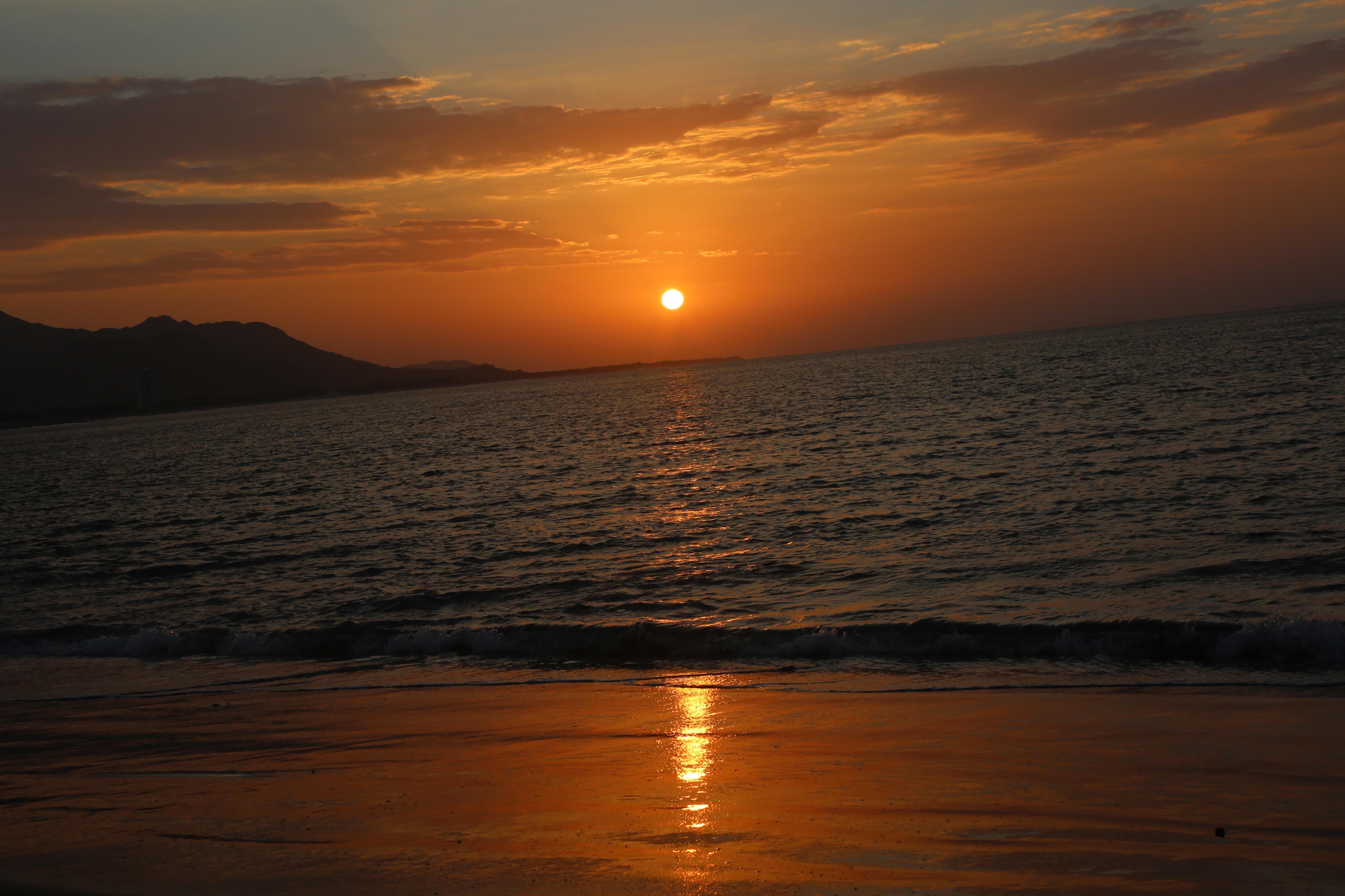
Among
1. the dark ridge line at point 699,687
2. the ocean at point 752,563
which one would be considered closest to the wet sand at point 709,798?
the dark ridge line at point 699,687

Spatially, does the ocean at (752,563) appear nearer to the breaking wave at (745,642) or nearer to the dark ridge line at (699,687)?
the breaking wave at (745,642)

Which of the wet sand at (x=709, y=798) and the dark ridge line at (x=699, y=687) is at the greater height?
the wet sand at (x=709, y=798)

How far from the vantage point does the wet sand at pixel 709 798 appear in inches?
231

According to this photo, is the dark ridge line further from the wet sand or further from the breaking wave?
the breaking wave

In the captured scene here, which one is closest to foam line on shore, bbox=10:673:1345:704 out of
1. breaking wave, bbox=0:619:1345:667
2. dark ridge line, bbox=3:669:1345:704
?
dark ridge line, bbox=3:669:1345:704

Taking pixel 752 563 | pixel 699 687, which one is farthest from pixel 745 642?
pixel 752 563

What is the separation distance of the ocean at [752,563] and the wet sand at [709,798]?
2239mm

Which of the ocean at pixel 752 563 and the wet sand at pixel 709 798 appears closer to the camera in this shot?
→ the wet sand at pixel 709 798

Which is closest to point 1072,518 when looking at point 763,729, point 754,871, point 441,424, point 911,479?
point 911,479

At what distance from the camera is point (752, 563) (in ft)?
68.2

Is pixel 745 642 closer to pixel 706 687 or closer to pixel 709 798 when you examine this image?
pixel 706 687

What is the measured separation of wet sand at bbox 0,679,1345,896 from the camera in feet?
19.3

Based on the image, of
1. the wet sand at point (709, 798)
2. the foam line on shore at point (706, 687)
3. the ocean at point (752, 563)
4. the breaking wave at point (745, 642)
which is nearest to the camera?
the wet sand at point (709, 798)

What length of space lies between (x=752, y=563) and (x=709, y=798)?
13.5 metres
